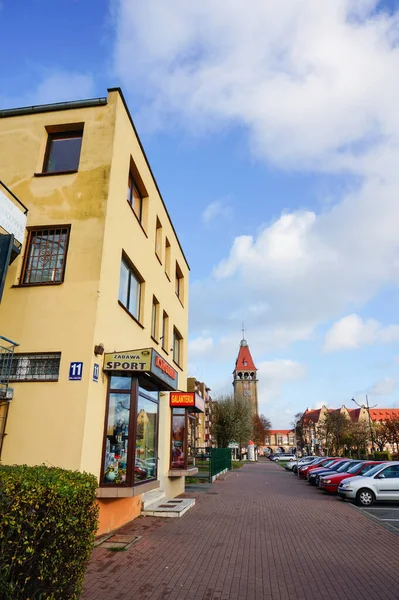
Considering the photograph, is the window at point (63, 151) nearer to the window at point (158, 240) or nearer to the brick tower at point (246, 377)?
the window at point (158, 240)

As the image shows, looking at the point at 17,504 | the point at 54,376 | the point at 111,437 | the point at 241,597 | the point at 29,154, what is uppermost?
the point at 29,154

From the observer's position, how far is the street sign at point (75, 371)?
28.2 feet

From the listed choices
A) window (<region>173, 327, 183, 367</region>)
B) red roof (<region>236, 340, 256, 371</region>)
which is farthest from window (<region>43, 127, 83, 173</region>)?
red roof (<region>236, 340, 256, 371</region>)

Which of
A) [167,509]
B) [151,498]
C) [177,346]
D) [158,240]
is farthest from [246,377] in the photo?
[167,509]

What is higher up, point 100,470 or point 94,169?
point 94,169

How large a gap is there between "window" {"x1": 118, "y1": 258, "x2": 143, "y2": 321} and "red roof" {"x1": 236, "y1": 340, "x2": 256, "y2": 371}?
109893 millimetres

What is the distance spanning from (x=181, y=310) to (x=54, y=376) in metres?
11.1

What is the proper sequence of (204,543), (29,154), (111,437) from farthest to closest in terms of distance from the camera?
1. (29,154)
2. (111,437)
3. (204,543)

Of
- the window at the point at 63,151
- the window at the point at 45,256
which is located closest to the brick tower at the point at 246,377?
the window at the point at 63,151

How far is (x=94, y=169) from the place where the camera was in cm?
1039

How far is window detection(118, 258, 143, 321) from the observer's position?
11.3m

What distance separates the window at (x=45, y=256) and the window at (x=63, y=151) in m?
1.76

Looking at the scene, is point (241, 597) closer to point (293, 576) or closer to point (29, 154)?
point (293, 576)

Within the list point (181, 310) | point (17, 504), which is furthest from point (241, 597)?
point (181, 310)
